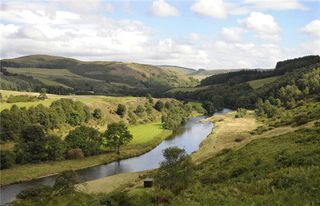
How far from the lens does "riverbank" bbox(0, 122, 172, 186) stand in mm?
87188

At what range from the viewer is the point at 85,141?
370ft

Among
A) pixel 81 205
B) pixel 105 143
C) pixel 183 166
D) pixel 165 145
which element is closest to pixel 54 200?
pixel 81 205

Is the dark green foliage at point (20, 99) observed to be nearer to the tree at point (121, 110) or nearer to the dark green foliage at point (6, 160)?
the tree at point (121, 110)

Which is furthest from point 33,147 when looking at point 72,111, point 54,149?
point 72,111

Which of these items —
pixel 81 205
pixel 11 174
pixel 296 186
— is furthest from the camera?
pixel 11 174

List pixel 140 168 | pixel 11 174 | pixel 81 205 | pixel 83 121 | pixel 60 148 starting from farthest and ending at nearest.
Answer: pixel 83 121 < pixel 60 148 < pixel 140 168 < pixel 11 174 < pixel 81 205

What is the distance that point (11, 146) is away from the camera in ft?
350

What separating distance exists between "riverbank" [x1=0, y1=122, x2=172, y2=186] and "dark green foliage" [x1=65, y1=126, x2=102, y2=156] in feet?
9.22

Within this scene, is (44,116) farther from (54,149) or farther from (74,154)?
(54,149)

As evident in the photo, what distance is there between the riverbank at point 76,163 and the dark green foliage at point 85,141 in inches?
111

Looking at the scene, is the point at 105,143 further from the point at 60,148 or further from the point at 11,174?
the point at 11,174

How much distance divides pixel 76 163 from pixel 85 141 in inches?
498

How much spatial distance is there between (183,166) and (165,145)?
250 feet

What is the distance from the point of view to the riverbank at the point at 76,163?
87188mm
